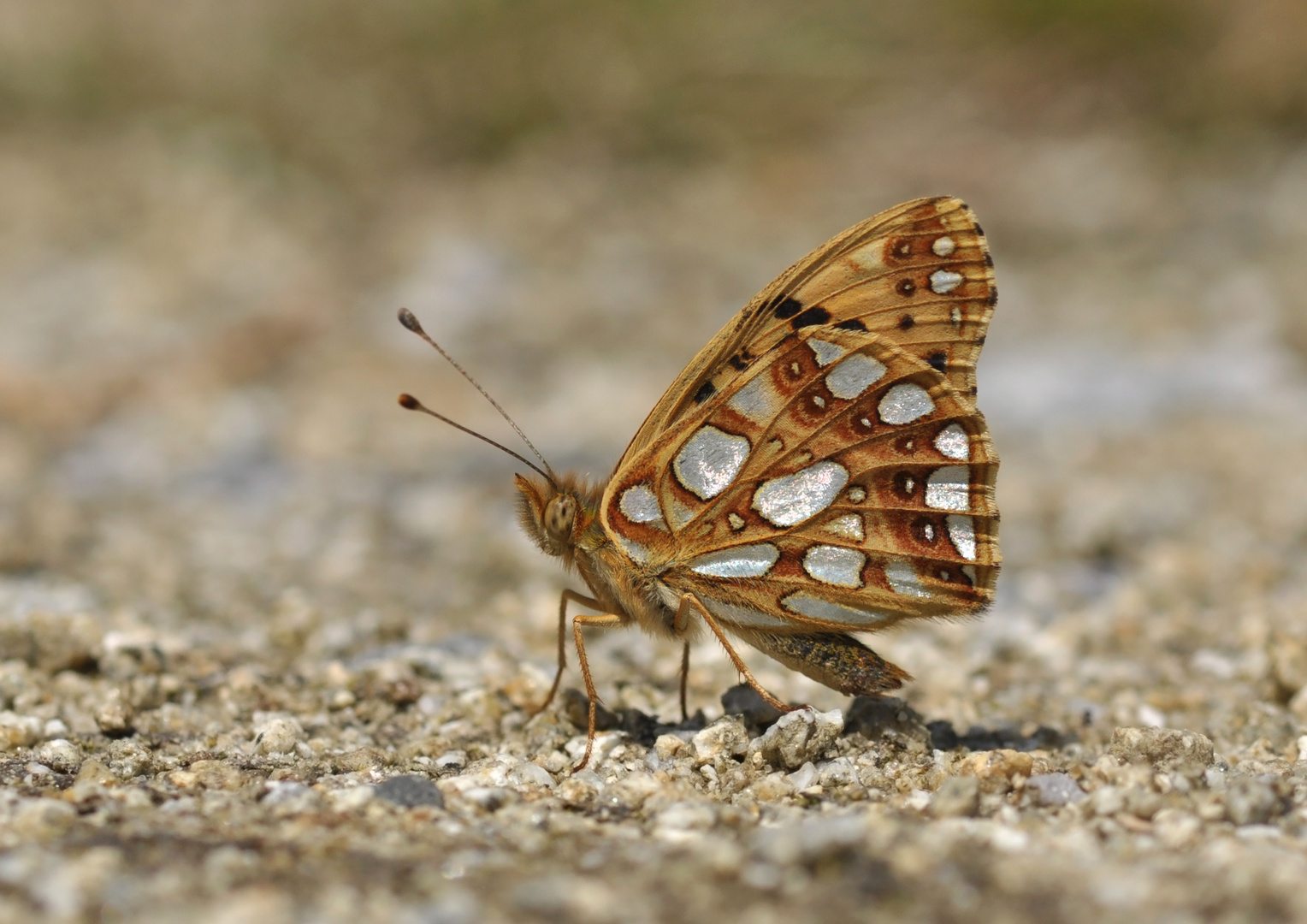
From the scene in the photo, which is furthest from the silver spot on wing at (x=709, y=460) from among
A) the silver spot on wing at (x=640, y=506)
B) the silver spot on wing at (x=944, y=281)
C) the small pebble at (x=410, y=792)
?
the small pebble at (x=410, y=792)

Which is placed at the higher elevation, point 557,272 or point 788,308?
point 557,272

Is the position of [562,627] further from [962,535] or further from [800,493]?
[962,535]

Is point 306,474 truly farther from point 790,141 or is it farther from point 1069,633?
point 790,141

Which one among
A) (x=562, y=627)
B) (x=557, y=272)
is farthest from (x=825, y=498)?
(x=557, y=272)

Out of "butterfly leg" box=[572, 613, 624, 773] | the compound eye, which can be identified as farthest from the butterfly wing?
"butterfly leg" box=[572, 613, 624, 773]

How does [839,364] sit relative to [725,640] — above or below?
above

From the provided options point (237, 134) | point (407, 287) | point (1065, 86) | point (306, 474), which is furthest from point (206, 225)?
point (1065, 86)
